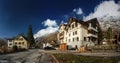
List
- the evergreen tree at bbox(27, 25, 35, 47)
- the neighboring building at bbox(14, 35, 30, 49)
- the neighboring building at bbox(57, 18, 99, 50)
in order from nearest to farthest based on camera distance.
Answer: the neighboring building at bbox(57, 18, 99, 50), the neighboring building at bbox(14, 35, 30, 49), the evergreen tree at bbox(27, 25, 35, 47)

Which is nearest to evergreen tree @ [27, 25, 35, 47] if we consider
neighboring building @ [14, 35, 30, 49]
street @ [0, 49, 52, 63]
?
neighboring building @ [14, 35, 30, 49]

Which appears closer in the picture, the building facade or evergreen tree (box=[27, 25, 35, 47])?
the building facade

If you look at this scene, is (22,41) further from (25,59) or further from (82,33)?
(25,59)

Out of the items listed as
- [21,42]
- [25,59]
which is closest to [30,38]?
[21,42]

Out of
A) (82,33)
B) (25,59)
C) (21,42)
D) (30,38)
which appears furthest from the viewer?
(21,42)

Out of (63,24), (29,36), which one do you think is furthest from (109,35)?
(29,36)

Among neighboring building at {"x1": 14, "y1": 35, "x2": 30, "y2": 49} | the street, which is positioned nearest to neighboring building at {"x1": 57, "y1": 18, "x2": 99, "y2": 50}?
the street

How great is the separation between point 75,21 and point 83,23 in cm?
329

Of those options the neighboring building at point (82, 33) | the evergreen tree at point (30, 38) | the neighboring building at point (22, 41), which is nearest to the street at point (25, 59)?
the neighboring building at point (82, 33)

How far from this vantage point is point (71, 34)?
77.4m

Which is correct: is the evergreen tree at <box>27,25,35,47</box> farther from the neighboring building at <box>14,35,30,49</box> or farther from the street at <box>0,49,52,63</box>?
the street at <box>0,49,52,63</box>

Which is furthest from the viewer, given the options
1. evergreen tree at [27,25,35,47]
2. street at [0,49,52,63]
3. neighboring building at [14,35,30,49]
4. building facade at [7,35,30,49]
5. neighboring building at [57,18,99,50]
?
evergreen tree at [27,25,35,47]

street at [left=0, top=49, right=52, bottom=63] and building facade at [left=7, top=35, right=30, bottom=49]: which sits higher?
building facade at [left=7, top=35, right=30, bottom=49]

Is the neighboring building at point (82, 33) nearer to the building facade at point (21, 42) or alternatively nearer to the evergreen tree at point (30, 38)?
the evergreen tree at point (30, 38)
